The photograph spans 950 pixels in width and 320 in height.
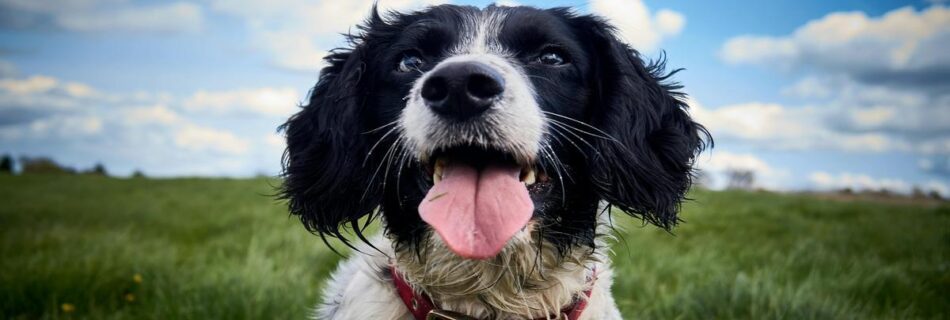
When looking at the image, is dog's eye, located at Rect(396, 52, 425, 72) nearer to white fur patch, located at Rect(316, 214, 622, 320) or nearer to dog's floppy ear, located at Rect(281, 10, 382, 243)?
dog's floppy ear, located at Rect(281, 10, 382, 243)

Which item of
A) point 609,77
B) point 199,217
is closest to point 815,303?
point 609,77

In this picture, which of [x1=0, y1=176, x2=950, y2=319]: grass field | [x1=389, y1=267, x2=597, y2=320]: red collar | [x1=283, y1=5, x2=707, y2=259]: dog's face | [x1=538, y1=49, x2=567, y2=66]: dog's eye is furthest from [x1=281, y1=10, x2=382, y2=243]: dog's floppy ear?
[x1=538, y1=49, x2=567, y2=66]: dog's eye

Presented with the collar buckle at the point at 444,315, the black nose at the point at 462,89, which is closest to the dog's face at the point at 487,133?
the black nose at the point at 462,89

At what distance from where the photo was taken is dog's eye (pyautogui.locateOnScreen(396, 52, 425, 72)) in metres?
2.96

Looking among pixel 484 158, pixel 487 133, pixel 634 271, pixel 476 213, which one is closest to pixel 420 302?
pixel 476 213

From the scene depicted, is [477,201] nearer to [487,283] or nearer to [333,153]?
[487,283]

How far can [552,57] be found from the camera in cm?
294

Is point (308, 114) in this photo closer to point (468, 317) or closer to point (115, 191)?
point (468, 317)

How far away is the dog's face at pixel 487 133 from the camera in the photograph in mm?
2408

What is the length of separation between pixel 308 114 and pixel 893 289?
446 cm

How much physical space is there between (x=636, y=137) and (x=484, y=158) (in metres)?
0.86

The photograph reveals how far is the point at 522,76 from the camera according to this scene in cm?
265

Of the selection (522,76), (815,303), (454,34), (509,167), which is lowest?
(815,303)

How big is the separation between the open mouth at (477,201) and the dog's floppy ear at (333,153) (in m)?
0.55
